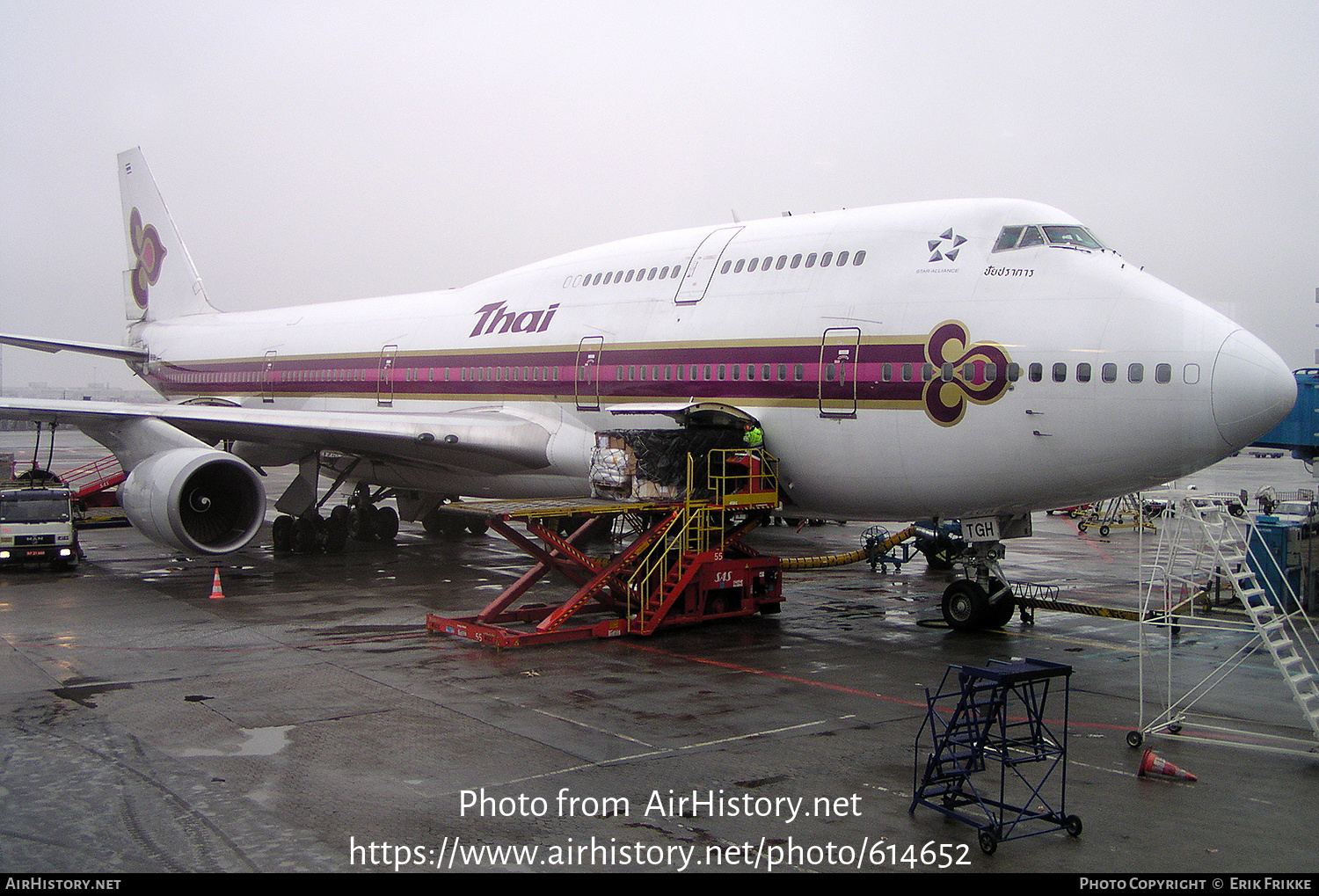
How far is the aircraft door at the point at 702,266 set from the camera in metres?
16.8

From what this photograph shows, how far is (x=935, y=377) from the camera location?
45.1ft

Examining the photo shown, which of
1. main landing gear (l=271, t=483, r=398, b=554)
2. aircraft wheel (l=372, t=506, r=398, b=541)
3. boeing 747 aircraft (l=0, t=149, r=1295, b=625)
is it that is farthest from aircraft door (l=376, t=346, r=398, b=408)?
aircraft wheel (l=372, t=506, r=398, b=541)

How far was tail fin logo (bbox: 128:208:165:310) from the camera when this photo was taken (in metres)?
31.8

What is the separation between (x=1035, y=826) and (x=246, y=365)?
23.4 metres

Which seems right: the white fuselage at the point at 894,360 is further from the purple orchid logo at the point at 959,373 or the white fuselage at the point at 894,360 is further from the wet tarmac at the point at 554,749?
the wet tarmac at the point at 554,749

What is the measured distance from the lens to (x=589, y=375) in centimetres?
1764

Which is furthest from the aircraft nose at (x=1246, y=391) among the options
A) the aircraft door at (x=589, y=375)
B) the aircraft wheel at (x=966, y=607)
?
the aircraft door at (x=589, y=375)

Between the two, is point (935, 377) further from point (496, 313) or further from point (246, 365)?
point (246, 365)

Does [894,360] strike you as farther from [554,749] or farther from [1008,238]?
[554,749]

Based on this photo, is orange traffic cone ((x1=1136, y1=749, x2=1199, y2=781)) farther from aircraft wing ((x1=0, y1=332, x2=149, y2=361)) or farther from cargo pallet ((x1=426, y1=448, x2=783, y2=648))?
aircraft wing ((x1=0, y1=332, x2=149, y2=361))

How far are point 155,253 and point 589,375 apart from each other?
67.0ft

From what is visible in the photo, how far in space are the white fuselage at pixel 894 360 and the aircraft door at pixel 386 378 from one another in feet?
7.10

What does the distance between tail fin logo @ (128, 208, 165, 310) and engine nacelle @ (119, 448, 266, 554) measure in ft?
53.5

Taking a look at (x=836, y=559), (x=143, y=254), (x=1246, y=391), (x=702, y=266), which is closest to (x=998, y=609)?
(x=1246, y=391)
